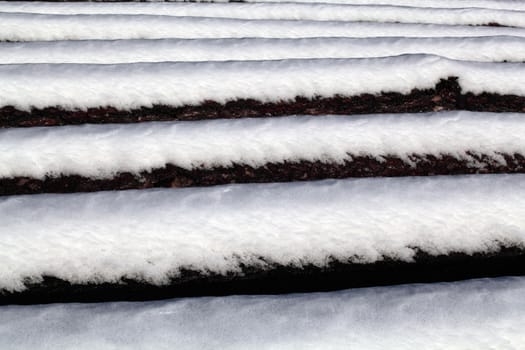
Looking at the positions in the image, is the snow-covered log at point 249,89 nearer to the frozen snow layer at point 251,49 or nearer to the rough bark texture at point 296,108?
the rough bark texture at point 296,108

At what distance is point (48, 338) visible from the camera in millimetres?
1090

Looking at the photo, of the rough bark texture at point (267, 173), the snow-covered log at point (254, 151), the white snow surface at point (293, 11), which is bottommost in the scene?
the rough bark texture at point (267, 173)

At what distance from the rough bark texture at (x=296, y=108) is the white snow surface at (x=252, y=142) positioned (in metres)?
0.18

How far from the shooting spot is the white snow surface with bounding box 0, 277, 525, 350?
109 centimetres

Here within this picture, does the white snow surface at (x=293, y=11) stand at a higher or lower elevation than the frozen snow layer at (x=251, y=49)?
higher

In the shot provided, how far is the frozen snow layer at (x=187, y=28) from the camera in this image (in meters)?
2.38

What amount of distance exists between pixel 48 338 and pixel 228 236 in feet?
1.83

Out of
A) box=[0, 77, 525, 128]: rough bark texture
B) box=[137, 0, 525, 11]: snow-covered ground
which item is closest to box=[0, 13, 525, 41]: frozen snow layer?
box=[137, 0, 525, 11]: snow-covered ground

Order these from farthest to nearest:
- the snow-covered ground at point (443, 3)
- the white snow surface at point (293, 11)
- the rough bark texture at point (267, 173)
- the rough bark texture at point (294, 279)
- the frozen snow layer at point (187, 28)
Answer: the snow-covered ground at point (443, 3), the white snow surface at point (293, 11), the frozen snow layer at point (187, 28), the rough bark texture at point (267, 173), the rough bark texture at point (294, 279)

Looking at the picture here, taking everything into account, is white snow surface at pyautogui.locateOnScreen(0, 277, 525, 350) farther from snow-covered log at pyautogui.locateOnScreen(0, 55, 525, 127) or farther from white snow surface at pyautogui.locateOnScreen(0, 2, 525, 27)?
white snow surface at pyautogui.locateOnScreen(0, 2, 525, 27)

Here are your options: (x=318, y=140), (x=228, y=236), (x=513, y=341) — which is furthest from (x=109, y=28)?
(x=513, y=341)

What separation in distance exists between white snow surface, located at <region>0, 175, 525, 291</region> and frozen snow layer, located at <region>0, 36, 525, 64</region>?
3.42 ft

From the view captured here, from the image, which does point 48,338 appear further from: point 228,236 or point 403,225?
point 403,225

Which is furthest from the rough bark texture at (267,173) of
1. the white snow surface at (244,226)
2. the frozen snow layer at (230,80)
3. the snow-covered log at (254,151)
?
the frozen snow layer at (230,80)
